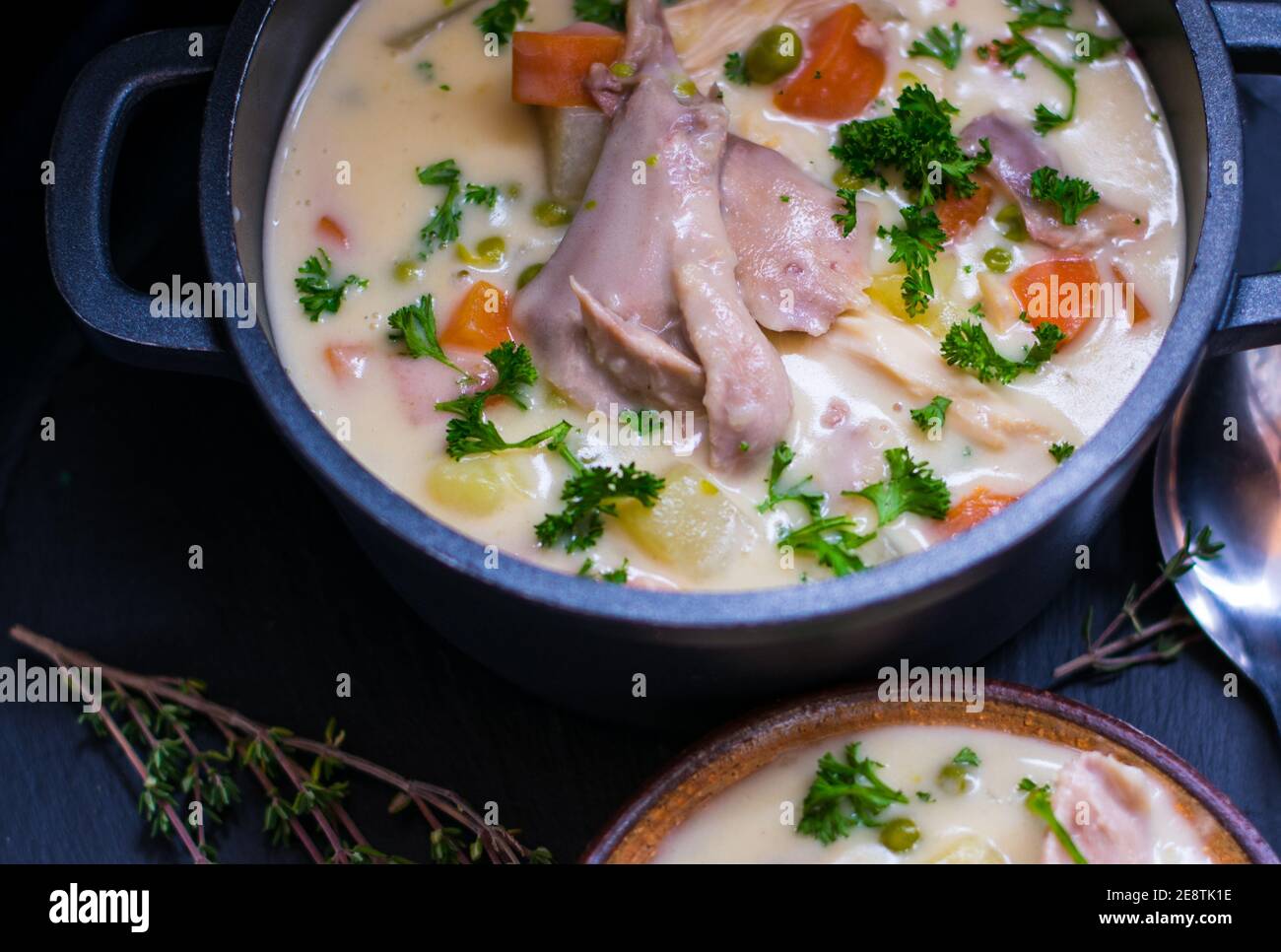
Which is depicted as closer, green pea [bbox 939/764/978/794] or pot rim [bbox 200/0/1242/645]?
pot rim [bbox 200/0/1242/645]

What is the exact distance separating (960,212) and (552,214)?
2.19ft

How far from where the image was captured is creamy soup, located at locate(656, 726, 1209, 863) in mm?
2430

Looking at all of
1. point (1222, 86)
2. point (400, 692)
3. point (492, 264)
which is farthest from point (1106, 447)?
point (400, 692)

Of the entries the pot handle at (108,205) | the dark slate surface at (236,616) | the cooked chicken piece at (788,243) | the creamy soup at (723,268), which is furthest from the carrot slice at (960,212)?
the pot handle at (108,205)

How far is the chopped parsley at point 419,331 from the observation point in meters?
2.64

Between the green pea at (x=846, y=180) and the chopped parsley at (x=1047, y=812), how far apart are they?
100 cm

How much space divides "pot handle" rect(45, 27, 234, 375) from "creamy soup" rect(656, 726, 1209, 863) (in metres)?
1.02

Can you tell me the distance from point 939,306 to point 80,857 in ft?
5.57

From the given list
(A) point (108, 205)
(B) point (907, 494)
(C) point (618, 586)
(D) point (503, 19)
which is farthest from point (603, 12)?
(C) point (618, 586)

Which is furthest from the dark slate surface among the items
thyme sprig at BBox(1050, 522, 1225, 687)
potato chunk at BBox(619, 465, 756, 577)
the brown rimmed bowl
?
potato chunk at BBox(619, 465, 756, 577)

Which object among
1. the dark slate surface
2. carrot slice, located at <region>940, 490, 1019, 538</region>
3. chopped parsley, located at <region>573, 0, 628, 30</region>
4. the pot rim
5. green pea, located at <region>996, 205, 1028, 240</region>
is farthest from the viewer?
chopped parsley, located at <region>573, 0, 628, 30</region>

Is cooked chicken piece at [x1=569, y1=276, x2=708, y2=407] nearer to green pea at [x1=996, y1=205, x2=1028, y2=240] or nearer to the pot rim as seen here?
the pot rim

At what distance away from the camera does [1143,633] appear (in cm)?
286

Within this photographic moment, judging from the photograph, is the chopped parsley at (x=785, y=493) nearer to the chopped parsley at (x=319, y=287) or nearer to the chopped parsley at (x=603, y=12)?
the chopped parsley at (x=319, y=287)
